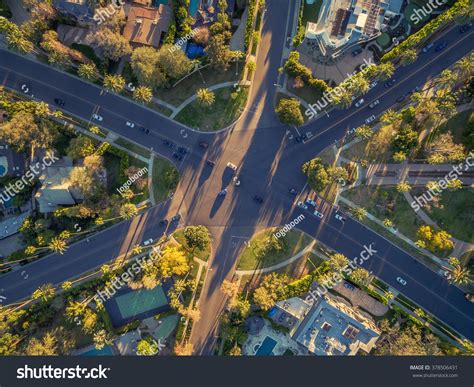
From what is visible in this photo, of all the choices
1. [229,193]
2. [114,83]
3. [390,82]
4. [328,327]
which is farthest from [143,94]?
[328,327]

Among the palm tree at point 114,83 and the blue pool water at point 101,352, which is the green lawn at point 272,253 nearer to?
the blue pool water at point 101,352

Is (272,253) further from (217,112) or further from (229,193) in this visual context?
(217,112)

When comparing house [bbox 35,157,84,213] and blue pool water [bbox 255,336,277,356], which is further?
blue pool water [bbox 255,336,277,356]

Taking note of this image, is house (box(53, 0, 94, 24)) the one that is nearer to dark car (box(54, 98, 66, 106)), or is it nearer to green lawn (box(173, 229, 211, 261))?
dark car (box(54, 98, 66, 106))

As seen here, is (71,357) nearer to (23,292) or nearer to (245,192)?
(23,292)

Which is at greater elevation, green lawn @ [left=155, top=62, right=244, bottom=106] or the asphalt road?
green lawn @ [left=155, top=62, right=244, bottom=106]

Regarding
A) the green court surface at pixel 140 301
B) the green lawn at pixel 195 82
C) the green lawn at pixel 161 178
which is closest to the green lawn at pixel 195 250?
the green lawn at pixel 161 178

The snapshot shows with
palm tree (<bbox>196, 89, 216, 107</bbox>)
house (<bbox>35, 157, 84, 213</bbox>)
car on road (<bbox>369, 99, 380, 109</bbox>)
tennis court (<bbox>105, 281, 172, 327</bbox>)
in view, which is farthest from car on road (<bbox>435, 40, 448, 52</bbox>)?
house (<bbox>35, 157, 84, 213</bbox>)

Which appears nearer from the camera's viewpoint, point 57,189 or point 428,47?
point 57,189
